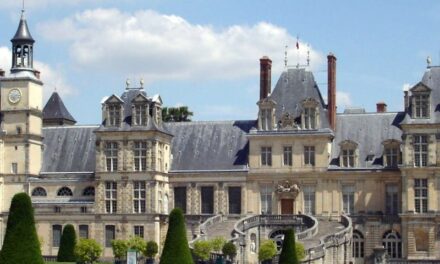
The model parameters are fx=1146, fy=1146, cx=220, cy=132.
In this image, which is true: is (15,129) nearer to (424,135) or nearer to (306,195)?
(306,195)

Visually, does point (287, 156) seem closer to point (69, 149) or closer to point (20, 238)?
point (69, 149)

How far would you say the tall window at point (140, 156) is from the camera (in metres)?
67.8

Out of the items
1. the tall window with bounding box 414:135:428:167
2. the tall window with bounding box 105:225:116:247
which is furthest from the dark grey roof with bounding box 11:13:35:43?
the tall window with bounding box 414:135:428:167

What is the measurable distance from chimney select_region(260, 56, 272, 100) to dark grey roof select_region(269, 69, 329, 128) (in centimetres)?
48

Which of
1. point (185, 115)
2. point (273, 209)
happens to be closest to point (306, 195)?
point (273, 209)

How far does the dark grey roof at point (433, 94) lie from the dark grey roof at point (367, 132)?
9.94 feet

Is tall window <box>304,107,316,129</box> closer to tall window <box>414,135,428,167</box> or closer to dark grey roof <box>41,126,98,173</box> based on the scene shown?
tall window <box>414,135,428,167</box>

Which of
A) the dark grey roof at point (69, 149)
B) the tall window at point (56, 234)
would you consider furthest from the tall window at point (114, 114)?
the tall window at point (56, 234)

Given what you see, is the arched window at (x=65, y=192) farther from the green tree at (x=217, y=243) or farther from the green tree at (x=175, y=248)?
the green tree at (x=175, y=248)

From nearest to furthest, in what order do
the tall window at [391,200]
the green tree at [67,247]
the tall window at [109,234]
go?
the green tree at [67,247] < the tall window at [391,200] < the tall window at [109,234]

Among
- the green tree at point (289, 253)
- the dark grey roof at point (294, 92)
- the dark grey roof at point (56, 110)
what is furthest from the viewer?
the dark grey roof at point (56, 110)

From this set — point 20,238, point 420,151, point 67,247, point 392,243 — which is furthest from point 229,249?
point 20,238

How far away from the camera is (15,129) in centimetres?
7031

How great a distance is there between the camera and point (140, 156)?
67.9 metres
